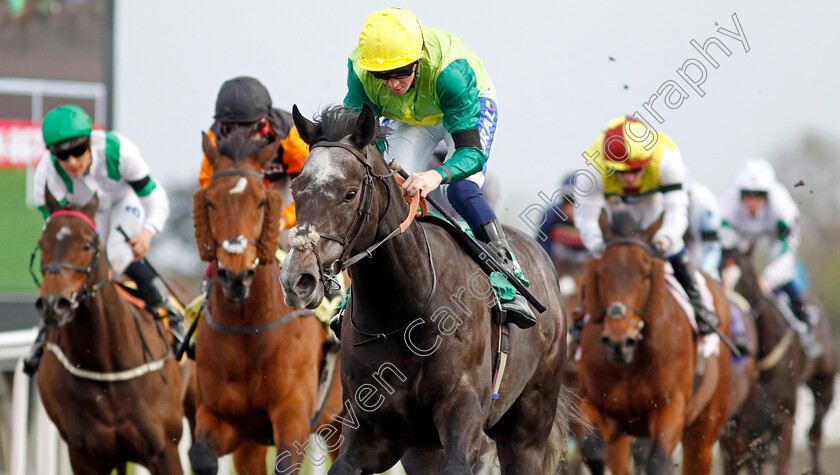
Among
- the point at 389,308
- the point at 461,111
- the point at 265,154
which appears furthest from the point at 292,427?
the point at 461,111

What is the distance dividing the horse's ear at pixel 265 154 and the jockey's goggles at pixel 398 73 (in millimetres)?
1870

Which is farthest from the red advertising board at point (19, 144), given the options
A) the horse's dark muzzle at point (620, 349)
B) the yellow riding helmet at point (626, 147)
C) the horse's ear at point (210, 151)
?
the horse's dark muzzle at point (620, 349)

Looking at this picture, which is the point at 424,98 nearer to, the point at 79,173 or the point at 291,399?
the point at 291,399

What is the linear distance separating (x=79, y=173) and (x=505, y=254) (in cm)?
274

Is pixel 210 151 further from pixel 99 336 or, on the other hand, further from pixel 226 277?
pixel 99 336

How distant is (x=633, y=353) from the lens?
6.41m

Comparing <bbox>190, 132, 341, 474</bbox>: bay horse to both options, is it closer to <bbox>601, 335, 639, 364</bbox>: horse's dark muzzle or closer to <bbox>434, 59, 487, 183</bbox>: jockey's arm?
<bbox>434, 59, 487, 183</bbox>: jockey's arm

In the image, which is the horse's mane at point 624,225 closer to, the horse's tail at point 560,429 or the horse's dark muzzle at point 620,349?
the horse's dark muzzle at point 620,349

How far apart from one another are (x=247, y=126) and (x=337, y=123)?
8.64 ft

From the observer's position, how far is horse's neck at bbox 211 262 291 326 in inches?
213

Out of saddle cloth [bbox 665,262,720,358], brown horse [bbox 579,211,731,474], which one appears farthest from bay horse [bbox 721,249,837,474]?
brown horse [bbox 579,211,731,474]

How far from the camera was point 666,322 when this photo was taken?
6.60 m

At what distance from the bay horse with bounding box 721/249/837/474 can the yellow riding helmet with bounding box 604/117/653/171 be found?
2.31 meters

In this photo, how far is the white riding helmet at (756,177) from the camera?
9547 mm
